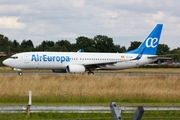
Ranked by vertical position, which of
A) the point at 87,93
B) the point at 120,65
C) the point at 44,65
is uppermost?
the point at 44,65

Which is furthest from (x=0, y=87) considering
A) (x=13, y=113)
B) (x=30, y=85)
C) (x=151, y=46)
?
(x=151, y=46)

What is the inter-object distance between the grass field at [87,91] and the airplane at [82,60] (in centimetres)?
1834

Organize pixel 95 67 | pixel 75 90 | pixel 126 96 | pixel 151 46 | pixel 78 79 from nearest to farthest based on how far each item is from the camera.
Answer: pixel 126 96 < pixel 75 90 < pixel 78 79 < pixel 95 67 < pixel 151 46

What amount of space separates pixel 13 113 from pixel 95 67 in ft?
119

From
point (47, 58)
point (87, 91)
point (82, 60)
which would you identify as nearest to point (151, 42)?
point (82, 60)

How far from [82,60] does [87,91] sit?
26.9 m

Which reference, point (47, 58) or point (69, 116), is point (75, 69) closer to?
point (47, 58)

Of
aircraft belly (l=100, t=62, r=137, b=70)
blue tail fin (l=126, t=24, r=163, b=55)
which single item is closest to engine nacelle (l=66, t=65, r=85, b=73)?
aircraft belly (l=100, t=62, r=137, b=70)

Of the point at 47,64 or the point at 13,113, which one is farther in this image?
the point at 47,64

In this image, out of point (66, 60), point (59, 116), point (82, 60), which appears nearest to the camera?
point (59, 116)

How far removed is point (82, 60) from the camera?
49969 mm

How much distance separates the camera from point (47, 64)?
4719 centimetres

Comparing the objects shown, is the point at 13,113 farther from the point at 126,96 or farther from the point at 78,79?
the point at 78,79

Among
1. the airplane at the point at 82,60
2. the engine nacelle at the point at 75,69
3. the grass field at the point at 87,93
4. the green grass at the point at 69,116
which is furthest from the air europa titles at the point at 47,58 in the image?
the green grass at the point at 69,116
